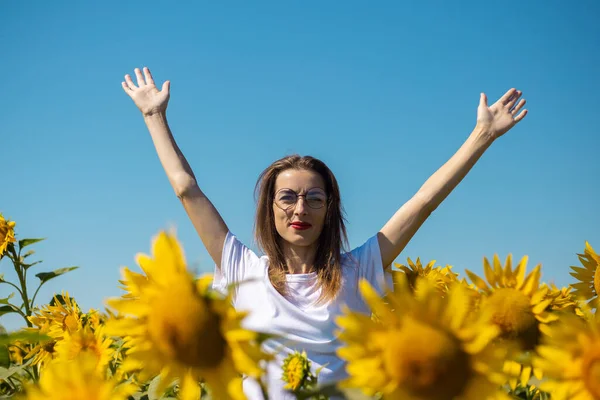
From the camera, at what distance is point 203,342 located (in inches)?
51.1

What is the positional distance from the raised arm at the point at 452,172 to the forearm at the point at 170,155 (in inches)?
48.4

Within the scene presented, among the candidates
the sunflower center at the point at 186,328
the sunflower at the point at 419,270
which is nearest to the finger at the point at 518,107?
the sunflower at the point at 419,270

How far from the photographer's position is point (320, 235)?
445cm

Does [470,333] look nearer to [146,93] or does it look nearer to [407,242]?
[407,242]

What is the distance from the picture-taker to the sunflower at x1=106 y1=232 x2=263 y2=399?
4.21 feet

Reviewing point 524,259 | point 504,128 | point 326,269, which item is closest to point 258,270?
point 326,269

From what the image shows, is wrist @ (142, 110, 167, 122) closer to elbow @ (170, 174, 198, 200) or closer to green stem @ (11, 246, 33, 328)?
elbow @ (170, 174, 198, 200)

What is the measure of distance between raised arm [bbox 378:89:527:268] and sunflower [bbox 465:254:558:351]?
78.5 inches

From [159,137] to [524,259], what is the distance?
9.41 ft

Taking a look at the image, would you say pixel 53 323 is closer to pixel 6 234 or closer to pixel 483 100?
pixel 6 234

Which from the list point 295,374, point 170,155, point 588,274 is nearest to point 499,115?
point 588,274

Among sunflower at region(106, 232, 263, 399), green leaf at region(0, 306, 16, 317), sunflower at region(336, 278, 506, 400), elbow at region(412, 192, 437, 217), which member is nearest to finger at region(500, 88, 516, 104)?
elbow at region(412, 192, 437, 217)

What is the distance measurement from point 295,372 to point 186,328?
0.76 m

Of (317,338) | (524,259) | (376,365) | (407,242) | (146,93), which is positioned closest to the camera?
(376,365)
